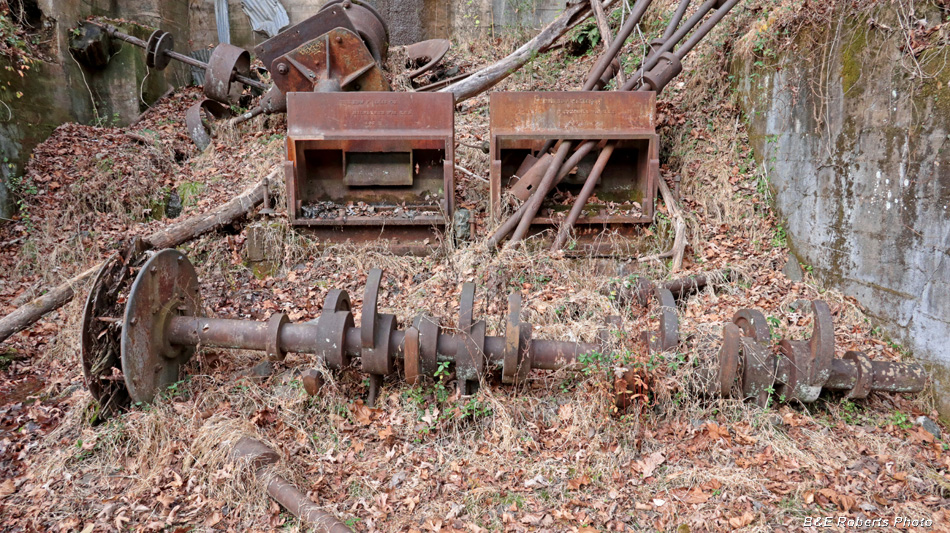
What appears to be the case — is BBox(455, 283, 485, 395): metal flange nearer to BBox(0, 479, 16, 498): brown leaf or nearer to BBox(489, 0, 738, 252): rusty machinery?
BBox(489, 0, 738, 252): rusty machinery

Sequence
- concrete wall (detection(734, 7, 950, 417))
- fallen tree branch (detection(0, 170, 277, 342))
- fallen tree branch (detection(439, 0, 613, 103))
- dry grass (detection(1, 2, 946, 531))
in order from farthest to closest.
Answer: fallen tree branch (detection(439, 0, 613, 103)) → fallen tree branch (detection(0, 170, 277, 342)) → concrete wall (detection(734, 7, 950, 417)) → dry grass (detection(1, 2, 946, 531))

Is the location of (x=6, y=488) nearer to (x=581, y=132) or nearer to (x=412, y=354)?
(x=412, y=354)

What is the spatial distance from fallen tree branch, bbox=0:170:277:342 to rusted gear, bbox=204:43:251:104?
2.87m

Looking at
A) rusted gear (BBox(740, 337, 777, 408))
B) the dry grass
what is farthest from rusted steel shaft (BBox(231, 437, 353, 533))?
rusted gear (BBox(740, 337, 777, 408))

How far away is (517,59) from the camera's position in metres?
8.16

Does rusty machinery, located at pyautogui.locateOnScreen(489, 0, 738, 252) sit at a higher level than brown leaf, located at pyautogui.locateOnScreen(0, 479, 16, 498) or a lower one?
higher

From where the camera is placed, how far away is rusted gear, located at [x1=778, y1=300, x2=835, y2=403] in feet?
11.3

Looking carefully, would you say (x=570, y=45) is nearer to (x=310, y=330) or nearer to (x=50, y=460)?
(x=310, y=330)

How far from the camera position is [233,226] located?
6141 millimetres

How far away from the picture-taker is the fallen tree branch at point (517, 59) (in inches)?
317

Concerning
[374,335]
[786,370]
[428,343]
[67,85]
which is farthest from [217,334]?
[67,85]

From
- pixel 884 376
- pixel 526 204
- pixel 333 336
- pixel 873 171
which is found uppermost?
pixel 873 171

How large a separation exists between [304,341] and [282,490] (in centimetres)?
109

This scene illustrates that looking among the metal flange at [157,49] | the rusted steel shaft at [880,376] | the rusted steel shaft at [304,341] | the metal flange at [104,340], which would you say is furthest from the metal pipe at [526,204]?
the metal flange at [157,49]
